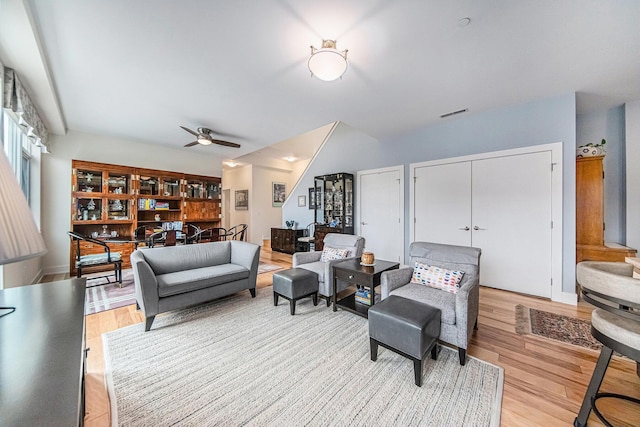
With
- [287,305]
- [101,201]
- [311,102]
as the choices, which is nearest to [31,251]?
[287,305]

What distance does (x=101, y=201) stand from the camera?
16.0ft

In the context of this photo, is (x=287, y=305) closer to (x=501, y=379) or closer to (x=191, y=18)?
(x=501, y=379)

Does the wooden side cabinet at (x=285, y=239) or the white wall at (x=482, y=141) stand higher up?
the white wall at (x=482, y=141)

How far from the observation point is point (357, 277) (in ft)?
8.68

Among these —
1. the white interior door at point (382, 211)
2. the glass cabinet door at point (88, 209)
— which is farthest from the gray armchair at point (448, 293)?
the glass cabinet door at point (88, 209)

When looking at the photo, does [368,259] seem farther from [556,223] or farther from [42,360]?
[556,223]

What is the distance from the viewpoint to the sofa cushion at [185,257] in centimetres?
293

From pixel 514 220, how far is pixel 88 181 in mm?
7642

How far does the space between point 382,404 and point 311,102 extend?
3.43 meters

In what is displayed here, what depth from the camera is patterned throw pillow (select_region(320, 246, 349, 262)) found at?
334 centimetres

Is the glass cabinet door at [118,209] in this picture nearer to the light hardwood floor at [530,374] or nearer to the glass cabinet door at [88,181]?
the glass cabinet door at [88,181]

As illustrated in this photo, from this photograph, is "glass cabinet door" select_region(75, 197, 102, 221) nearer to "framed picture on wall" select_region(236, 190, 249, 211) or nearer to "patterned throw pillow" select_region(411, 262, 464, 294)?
"framed picture on wall" select_region(236, 190, 249, 211)

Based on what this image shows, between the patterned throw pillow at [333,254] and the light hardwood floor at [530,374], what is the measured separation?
1671 mm

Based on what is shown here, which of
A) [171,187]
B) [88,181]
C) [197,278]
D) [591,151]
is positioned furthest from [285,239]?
[591,151]
